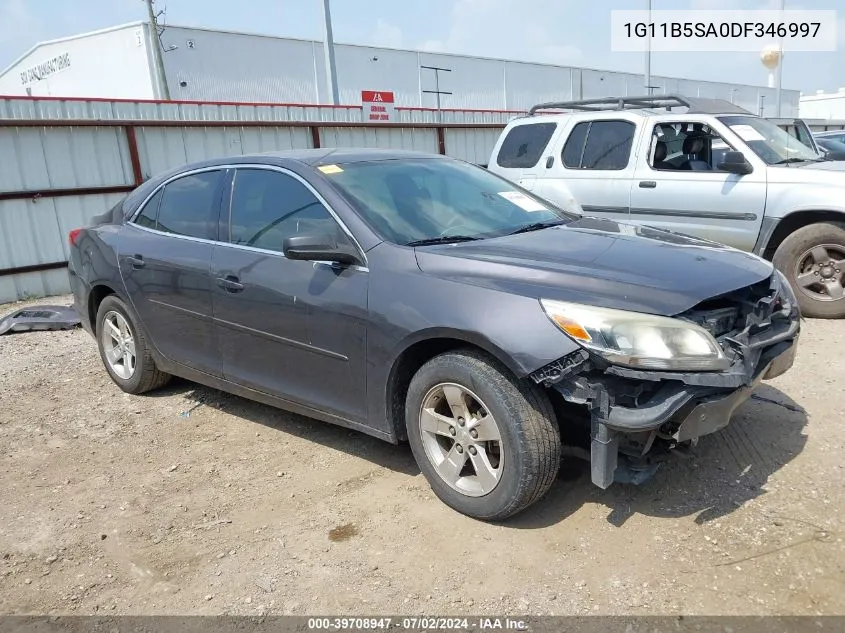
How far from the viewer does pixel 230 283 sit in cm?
390

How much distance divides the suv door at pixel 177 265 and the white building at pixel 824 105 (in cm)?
6666

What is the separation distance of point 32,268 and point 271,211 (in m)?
6.73

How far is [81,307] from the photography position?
5219 mm

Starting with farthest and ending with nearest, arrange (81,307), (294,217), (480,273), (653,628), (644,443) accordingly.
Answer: (81,307)
(294,217)
(480,273)
(644,443)
(653,628)

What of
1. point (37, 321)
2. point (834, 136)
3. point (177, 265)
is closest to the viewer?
point (177, 265)

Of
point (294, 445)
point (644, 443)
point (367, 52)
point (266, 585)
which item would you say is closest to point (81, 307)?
point (294, 445)

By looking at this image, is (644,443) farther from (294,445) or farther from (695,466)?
(294,445)

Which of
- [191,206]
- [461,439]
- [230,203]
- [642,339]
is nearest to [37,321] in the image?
[191,206]

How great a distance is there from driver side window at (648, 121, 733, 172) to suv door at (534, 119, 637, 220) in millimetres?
254

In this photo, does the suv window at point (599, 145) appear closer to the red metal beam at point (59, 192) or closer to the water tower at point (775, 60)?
the red metal beam at point (59, 192)

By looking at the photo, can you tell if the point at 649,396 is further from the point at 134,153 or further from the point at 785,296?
the point at 134,153

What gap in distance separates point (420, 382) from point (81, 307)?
3297 millimetres

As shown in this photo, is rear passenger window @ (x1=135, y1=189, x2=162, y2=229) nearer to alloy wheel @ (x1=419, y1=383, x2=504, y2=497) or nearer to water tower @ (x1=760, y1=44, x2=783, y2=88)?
alloy wheel @ (x1=419, y1=383, x2=504, y2=497)

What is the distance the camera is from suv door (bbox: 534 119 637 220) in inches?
283
